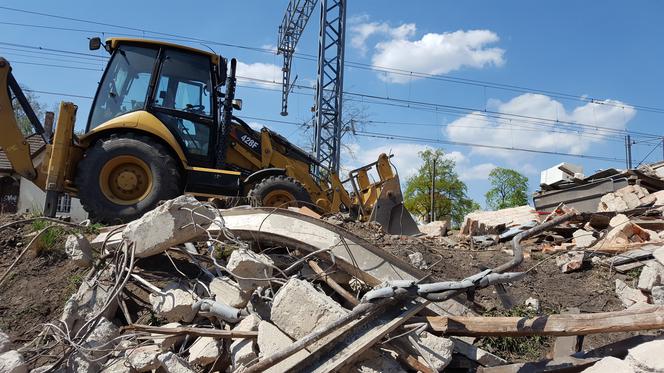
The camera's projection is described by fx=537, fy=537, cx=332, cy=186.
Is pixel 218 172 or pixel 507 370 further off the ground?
pixel 218 172

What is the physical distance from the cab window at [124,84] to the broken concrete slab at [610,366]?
659 centimetres

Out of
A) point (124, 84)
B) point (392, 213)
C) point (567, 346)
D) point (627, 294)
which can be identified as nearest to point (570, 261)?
point (627, 294)

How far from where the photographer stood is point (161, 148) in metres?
7.26

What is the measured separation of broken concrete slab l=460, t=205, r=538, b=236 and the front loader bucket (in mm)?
1349

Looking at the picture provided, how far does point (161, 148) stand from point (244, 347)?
14.3 ft

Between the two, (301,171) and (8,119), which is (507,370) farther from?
(8,119)

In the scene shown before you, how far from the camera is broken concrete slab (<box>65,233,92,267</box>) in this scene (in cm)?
495

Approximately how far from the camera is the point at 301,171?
9.05 meters

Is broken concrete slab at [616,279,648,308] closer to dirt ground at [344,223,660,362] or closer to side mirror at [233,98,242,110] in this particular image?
dirt ground at [344,223,660,362]

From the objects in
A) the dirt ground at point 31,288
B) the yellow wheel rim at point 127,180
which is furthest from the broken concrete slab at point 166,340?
the yellow wheel rim at point 127,180

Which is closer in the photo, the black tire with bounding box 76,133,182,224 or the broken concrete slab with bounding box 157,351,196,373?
the broken concrete slab with bounding box 157,351,196,373

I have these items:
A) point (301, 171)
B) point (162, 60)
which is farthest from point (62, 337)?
point (301, 171)

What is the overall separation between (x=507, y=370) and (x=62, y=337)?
325 cm

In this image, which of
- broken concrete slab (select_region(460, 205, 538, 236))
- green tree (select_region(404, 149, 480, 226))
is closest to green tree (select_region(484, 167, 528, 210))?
green tree (select_region(404, 149, 480, 226))
